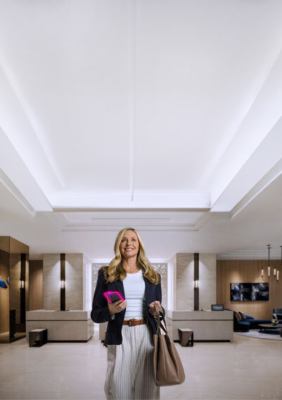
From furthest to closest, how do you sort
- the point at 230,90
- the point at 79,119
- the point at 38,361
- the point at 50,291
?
the point at 50,291 < the point at 38,361 < the point at 79,119 < the point at 230,90

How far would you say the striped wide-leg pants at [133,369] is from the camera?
9.61 feet

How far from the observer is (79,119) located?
4.93 meters

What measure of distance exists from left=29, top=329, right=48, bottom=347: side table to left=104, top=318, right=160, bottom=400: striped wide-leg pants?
36.9 ft

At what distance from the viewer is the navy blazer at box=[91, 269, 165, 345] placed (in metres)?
2.94

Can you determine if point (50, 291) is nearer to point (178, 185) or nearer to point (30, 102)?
point (178, 185)

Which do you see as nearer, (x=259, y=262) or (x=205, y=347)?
(x=205, y=347)

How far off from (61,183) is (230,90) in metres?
4.04

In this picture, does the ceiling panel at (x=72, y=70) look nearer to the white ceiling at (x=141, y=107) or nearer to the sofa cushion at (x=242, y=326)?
the white ceiling at (x=141, y=107)

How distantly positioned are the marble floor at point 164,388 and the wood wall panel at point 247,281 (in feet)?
23.6

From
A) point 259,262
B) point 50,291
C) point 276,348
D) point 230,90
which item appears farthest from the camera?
point 259,262

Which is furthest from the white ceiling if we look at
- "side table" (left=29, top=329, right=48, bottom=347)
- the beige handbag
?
"side table" (left=29, top=329, right=48, bottom=347)

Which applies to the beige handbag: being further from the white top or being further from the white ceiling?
the white ceiling

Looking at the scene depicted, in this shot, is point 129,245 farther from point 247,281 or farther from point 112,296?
point 247,281

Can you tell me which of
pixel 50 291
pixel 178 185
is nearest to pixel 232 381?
pixel 178 185
